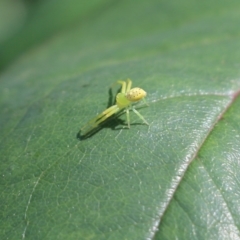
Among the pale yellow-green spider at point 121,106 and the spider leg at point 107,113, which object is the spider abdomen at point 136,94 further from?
the spider leg at point 107,113

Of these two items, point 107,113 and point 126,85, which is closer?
point 107,113

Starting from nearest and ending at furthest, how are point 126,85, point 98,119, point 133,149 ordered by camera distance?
point 133,149
point 98,119
point 126,85

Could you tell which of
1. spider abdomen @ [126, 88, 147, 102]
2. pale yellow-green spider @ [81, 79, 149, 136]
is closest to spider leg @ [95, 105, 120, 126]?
pale yellow-green spider @ [81, 79, 149, 136]

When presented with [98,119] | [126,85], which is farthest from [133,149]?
[126,85]

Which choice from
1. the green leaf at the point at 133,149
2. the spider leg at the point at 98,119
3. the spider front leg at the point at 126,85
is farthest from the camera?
the spider front leg at the point at 126,85

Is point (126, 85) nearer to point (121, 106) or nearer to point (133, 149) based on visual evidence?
point (121, 106)

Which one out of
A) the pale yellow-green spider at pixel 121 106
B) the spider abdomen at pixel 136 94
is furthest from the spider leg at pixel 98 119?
the spider abdomen at pixel 136 94

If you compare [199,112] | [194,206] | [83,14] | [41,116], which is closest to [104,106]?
[41,116]

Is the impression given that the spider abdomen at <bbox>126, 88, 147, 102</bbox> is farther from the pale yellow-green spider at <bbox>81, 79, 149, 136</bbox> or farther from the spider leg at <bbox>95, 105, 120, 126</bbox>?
the spider leg at <bbox>95, 105, 120, 126</bbox>
